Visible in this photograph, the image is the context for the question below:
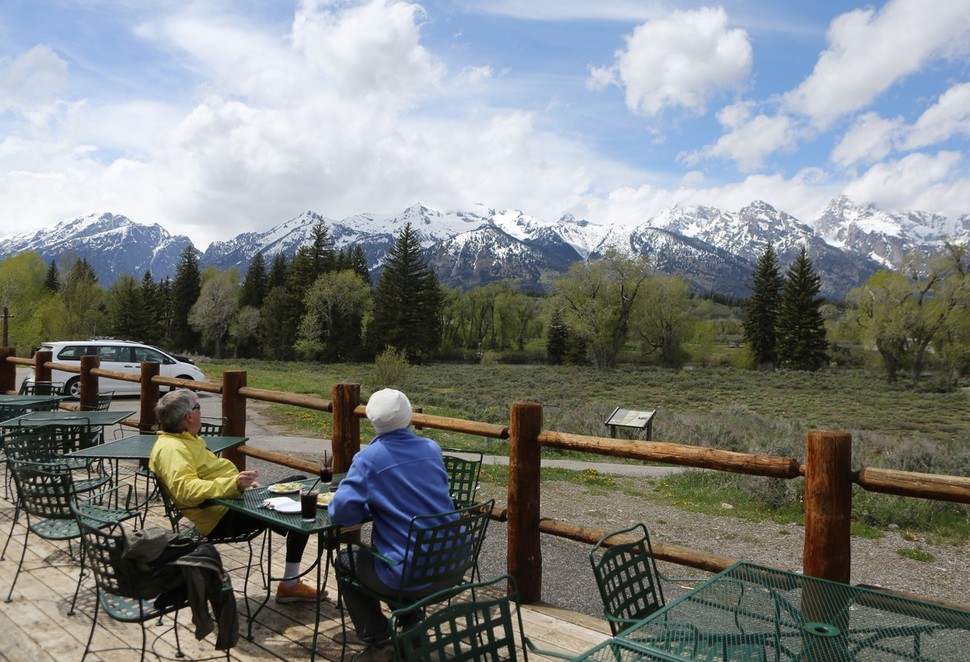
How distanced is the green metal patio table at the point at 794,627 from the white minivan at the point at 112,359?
17.3 metres

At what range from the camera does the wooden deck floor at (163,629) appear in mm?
3656

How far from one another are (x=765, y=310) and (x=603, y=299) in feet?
49.7

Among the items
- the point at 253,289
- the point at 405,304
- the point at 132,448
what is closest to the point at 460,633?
the point at 132,448

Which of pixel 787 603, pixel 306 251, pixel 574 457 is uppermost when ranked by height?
pixel 306 251

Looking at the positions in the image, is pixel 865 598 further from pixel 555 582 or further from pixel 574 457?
pixel 574 457

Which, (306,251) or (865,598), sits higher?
(306,251)

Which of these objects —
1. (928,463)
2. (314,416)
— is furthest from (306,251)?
(928,463)

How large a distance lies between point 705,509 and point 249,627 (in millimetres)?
7597

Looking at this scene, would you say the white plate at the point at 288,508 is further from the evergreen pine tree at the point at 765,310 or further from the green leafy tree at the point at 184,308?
the green leafy tree at the point at 184,308

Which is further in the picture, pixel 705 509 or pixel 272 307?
pixel 272 307

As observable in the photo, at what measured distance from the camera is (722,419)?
69.9ft

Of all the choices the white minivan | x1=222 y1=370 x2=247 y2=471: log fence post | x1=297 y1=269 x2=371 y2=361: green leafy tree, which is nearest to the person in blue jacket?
x1=222 y1=370 x2=247 y2=471: log fence post

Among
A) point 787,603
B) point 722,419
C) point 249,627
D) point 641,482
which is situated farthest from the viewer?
point 722,419

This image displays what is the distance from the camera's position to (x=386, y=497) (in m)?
3.37
